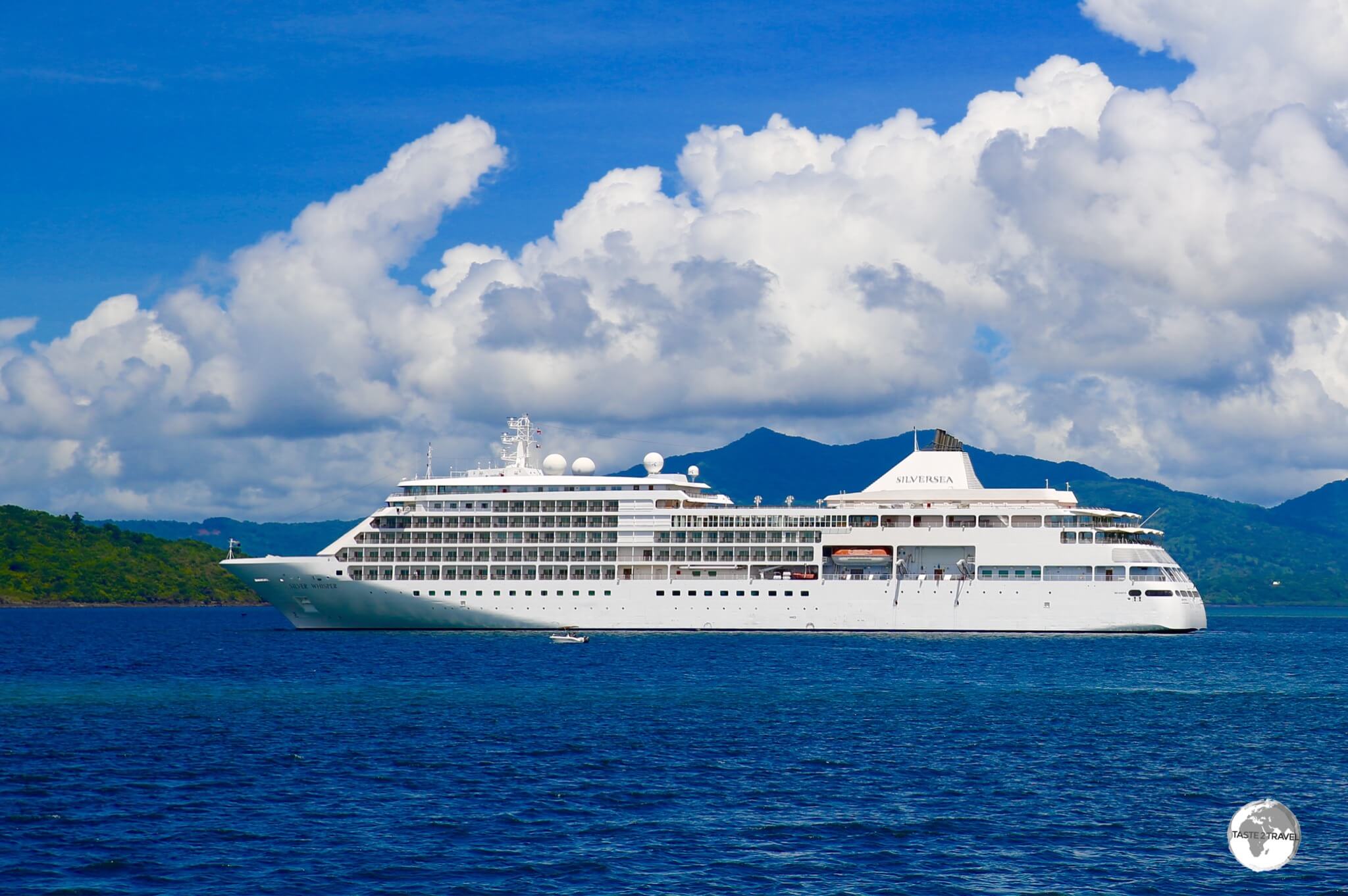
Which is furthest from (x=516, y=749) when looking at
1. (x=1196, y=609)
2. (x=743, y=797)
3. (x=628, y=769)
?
(x=1196, y=609)

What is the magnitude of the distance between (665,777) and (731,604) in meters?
53.2

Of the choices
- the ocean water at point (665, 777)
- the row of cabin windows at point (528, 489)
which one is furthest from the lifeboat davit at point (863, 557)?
the ocean water at point (665, 777)

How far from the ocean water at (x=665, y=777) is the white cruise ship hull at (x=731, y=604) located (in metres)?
17.5

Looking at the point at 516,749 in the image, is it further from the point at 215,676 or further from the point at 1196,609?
the point at 1196,609

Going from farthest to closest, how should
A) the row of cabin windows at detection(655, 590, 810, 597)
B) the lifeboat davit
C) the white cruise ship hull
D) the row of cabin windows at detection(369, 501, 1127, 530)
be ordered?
the lifeboat davit → the row of cabin windows at detection(655, 590, 810, 597) → the row of cabin windows at detection(369, 501, 1127, 530) → the white cruise ship hull

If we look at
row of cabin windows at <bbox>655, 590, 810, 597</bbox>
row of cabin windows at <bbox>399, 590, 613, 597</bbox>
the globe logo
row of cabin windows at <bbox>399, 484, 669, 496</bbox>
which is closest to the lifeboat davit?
row of cabin windows at <bbox>655, 590, 810, 597</bbox>

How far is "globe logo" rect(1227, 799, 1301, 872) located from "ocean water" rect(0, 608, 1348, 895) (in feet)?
1.37

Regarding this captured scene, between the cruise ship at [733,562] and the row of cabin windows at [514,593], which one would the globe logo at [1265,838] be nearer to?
the cruise ship at [733,562]

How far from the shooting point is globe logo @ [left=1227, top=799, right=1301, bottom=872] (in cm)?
2705

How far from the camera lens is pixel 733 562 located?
3580 inches

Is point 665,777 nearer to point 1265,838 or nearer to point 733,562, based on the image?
point 1265,838

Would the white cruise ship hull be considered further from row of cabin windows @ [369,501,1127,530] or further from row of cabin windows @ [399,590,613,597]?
row of cabin windows @ [369,501,1127,530]

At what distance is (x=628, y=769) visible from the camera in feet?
125

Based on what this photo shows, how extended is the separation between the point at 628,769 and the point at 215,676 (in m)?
33.9
